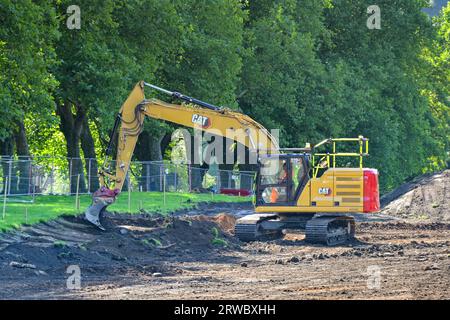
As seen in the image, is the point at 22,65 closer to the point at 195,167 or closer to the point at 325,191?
the point at 325,191

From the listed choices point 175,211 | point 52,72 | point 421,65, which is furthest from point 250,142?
point 421,65

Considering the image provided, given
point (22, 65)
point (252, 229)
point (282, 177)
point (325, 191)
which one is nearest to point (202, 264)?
point (252, 229)

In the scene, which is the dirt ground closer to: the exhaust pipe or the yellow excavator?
the exhaust pipe

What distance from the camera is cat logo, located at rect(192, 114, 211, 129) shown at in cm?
3347

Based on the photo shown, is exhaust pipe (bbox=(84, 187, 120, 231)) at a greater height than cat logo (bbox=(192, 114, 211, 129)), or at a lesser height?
lesser

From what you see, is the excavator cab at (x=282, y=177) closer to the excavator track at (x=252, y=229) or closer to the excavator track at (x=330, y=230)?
the excavator track at (x=252, y=229)

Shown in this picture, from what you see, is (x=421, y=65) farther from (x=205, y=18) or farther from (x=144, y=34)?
(x=144, y=34)

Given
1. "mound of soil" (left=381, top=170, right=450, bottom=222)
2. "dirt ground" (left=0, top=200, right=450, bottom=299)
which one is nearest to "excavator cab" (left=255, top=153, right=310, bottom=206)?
"dirt ground" (left=0, top=200, right=450, bottom=299)

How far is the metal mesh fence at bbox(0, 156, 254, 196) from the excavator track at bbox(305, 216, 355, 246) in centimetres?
885

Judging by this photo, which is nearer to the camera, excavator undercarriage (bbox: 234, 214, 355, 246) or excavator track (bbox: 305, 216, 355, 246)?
excavator track (bbox: 305, 216, 355, 246)

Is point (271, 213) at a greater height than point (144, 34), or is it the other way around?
point (144, 34)

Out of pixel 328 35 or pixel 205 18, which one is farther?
pixel 328 35
